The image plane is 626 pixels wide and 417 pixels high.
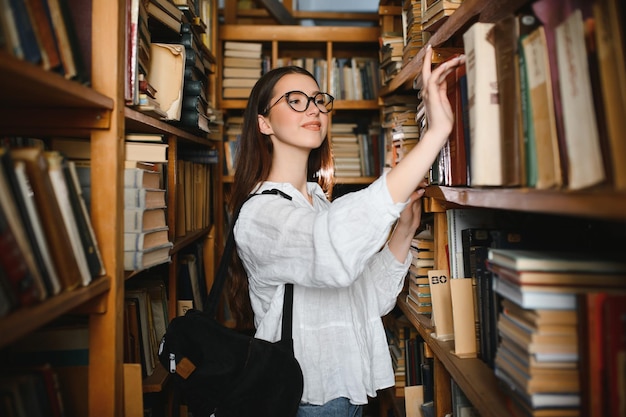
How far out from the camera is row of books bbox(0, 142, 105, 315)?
0.69 meters

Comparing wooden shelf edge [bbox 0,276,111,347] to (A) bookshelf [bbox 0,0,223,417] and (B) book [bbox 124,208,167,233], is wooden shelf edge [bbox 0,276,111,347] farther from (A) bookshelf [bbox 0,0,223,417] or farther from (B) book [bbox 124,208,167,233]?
(B) book [bbox 124,208,167,233]

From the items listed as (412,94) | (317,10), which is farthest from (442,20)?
(317,10)

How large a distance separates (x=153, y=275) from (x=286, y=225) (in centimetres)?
102

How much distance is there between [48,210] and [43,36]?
0.32m

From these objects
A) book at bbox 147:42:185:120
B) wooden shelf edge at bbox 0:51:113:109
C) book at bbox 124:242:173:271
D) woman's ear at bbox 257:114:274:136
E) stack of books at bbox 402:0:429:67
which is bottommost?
book at bbox 124:242:173:271

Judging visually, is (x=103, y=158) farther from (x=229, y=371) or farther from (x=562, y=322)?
(x=562, y=322)

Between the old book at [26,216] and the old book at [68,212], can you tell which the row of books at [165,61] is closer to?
the old book at [68,212]

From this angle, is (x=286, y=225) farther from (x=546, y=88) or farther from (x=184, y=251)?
(x=184, y=251)

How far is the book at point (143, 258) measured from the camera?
116 centimetres

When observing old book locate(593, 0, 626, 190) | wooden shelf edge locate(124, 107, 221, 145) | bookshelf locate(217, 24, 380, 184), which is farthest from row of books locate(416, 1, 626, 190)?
bookshelf locate(217, 24, 380, 184)

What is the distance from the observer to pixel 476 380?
99 centimetres

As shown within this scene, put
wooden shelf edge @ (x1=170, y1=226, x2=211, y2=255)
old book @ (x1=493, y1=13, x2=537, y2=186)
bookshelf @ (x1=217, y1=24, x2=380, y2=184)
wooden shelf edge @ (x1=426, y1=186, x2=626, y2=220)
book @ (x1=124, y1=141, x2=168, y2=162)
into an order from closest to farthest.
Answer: wooden shelf edge @ (x1=426, y1=186, x2=626, y2=220) → old book @ (x1=493, y1=13, x2=537, y2=186) → book @ (x1=124, y1=141, x2=168, y2=162) → wooden shelf edge @ (x1=170, y1=226, x2=211, y2=255) → bookshelf @ (x1=217, y1=24, x2=380, y2=184)

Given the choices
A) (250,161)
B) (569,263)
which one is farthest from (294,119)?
(569,263)

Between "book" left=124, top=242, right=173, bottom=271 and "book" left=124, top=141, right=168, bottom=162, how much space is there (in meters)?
0.27
